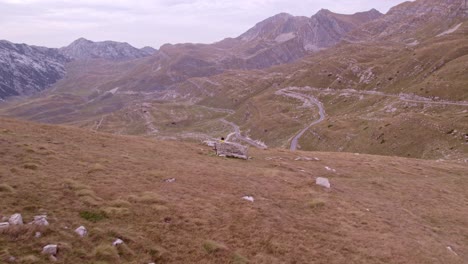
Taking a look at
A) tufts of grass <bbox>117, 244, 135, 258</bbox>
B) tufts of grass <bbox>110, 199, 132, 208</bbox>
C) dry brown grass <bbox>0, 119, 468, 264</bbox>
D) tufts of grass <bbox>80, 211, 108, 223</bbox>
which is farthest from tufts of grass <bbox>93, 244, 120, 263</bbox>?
tufts of grass <bbox>110, 199, 132, 208</bbox>

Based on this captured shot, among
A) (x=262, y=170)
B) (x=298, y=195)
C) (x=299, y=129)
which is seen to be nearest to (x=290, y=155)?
(x=262, y=170)

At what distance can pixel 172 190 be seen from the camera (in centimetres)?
2723

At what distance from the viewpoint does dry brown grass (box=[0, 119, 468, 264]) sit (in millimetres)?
18141

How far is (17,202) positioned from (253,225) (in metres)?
14.5

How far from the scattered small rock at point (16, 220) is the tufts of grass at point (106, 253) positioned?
4.36 meters

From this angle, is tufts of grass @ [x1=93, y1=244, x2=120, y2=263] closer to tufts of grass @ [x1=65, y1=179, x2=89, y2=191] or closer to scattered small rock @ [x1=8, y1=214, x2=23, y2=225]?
scattered small rock @ [x1=8, y1=214, x2=23, y2=225]

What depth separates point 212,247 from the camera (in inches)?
741

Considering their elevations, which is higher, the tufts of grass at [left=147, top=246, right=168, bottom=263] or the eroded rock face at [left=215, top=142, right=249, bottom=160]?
the tufts of grass at [left=147, top=246, right=168, bottom=263]

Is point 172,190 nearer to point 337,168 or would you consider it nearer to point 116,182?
point 116,182

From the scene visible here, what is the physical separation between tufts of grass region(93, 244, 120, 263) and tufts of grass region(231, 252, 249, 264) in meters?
6.06

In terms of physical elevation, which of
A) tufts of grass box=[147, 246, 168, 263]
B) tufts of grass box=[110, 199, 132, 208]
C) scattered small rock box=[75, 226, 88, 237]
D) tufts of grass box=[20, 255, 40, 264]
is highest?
tufts of grass box=[20, 255, 40, 264]

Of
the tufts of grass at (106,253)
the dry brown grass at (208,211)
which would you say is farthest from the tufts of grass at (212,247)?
the tufts of grass at (106,253)

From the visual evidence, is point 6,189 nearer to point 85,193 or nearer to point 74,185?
point 74,185

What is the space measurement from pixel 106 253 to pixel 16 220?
5129mm
